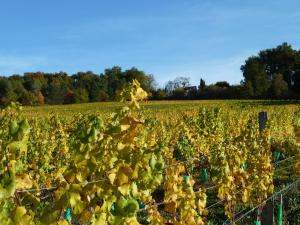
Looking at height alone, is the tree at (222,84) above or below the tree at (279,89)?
above

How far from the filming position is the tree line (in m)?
61.8

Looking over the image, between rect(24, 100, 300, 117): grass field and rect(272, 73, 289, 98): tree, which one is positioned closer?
rect(24, 100, 300, 117): grass field

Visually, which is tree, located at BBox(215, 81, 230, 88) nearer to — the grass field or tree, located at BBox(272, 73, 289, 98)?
tree, located at BBox(272, 73, 289, 98)

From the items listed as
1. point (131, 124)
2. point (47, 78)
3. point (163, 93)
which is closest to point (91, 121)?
point (131, 124)

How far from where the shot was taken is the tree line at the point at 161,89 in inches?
2435

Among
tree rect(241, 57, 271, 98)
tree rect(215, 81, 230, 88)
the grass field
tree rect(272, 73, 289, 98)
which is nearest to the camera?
the grass field

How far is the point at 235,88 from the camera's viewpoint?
63094 millimetres

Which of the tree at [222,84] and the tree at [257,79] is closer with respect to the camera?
the tree at [257,79]

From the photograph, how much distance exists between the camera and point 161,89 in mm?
72375

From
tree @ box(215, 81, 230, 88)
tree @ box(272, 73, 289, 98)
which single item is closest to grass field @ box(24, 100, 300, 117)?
tree @ box(272, 73, 289, 98)

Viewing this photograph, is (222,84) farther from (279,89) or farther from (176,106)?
(176,106)

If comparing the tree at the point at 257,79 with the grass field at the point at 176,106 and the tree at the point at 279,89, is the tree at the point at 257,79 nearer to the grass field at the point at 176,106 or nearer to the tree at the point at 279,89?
the tree at the point at 279,89

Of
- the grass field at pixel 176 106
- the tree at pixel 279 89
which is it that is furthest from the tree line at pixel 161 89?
the grass field at pixel 176 106

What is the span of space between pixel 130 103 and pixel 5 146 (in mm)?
825
